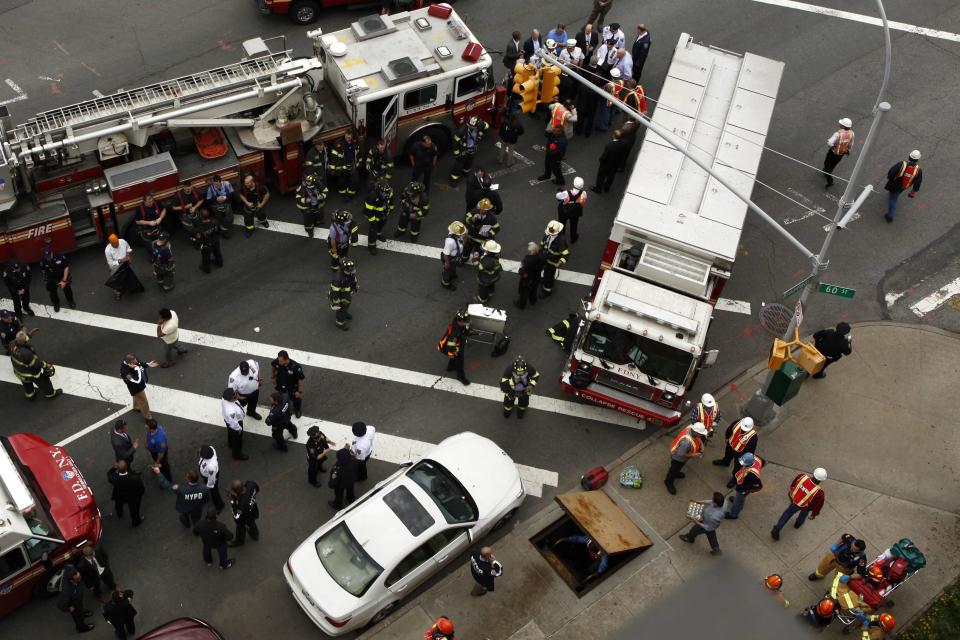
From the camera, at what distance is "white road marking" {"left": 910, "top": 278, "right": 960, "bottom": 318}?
19859 millimetres

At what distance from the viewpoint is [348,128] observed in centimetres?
2014

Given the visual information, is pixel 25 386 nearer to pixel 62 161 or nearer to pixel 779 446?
pixel 62 161

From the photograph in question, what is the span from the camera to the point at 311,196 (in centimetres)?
1939

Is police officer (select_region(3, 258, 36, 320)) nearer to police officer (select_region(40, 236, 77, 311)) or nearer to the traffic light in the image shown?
police officer (select_region(40, 236, 77, 311))

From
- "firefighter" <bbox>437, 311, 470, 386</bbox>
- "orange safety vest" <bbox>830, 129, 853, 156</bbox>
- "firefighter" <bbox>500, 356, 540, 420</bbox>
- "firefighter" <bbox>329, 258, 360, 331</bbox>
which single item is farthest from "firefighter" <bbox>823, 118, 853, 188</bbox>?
"firefighter" <bbox>329, 258, 360, 331</bbox>

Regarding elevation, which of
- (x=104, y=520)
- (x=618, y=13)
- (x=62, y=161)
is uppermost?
(x=618, y=13)

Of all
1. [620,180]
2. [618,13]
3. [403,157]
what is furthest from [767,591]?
[618,13]

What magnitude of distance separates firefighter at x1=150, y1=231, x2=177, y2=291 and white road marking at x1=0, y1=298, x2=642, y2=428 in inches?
34.1

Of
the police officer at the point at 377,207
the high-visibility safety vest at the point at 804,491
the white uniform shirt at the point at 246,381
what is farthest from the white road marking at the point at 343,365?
the high-visibility safety vest at the point at 804,491

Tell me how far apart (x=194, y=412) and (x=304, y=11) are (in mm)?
11615

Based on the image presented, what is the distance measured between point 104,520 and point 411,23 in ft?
38.6

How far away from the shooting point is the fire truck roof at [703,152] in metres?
17.2

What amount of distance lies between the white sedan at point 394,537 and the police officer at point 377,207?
570cm

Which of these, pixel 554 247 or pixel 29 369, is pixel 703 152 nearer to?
pixel 554 247
